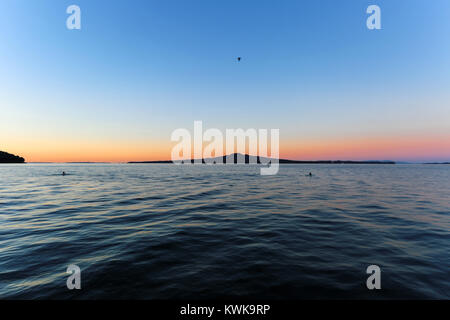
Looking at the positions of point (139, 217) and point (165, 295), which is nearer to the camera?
point (165, 295)

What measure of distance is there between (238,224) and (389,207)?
1313 cm

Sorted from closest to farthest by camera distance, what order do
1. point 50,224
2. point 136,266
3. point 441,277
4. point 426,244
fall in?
point 441,277
point 136,266
point 426,244
point 50,224

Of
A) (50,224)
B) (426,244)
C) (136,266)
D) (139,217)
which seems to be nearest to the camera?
(136,266)

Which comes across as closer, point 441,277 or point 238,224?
point 441,277

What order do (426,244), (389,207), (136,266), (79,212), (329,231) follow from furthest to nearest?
1. (389,207)
2. (79,212)
3. (329,231)
4. (426,244)
5. (136,266)

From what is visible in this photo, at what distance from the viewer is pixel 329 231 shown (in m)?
10.2

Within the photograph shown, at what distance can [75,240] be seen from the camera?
898cm

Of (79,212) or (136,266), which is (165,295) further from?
(79,212)
